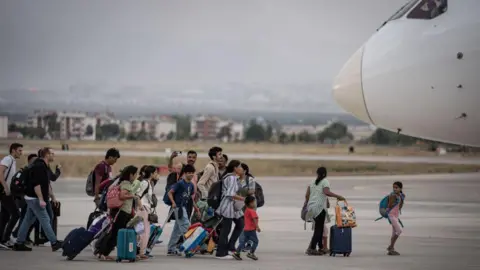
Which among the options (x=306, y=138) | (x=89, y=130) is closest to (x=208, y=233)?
(x=306, y=138)

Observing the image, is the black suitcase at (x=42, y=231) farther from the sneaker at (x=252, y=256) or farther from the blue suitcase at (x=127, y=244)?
the sneaker at (x=252, y=256)

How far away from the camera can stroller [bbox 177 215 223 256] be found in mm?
18938

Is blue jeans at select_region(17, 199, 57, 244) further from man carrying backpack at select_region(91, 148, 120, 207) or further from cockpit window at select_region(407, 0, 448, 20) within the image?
cockpit window at select_region(407, 0, 448, 20)

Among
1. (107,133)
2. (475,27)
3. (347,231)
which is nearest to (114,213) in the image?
(347,231)

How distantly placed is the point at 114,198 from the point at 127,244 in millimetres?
693

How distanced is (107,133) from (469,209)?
153913mm

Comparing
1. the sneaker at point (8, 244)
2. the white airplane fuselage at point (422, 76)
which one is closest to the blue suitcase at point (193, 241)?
the sneaker at point (8, 244)

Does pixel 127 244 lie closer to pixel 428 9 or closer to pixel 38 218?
pixel 38 218

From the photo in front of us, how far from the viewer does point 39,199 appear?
1898cm

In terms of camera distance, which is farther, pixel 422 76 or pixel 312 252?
pixel 312 252

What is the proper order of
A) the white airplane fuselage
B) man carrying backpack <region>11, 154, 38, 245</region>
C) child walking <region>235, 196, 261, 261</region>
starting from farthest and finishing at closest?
man carrying backpack <region>11, 154, 38, 245</region> → child walking <region>235, 196, 261, 261</region> → the white airplane fuselage

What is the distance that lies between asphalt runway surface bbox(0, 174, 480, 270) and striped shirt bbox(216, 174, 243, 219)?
0.75 metres

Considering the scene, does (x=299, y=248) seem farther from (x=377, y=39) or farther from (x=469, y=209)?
(x=469, y=209)

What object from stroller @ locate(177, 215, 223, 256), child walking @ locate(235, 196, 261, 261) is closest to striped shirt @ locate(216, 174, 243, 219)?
child walking @ locate(235, 196, 261, 261)
